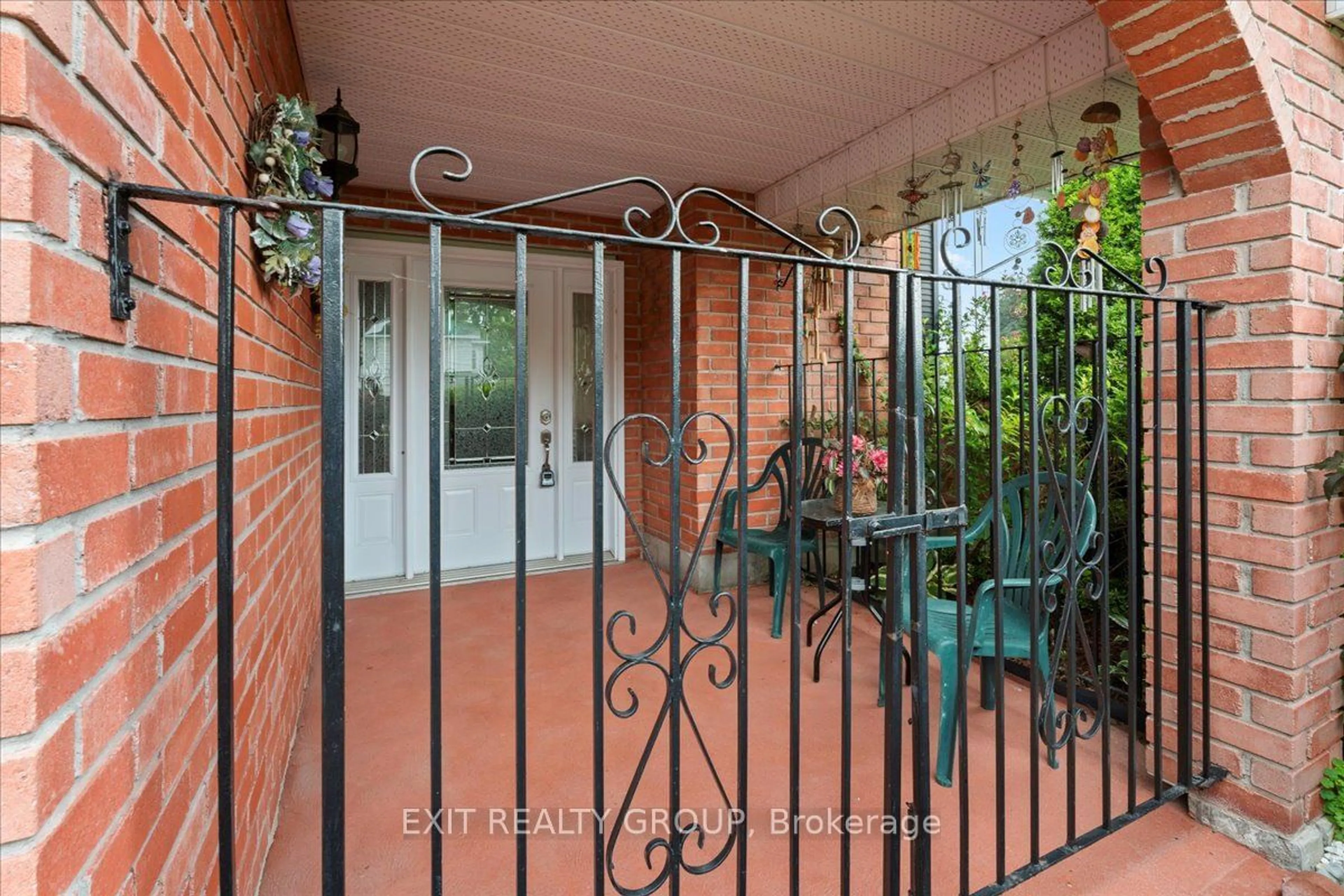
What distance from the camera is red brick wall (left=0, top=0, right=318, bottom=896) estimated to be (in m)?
0.52

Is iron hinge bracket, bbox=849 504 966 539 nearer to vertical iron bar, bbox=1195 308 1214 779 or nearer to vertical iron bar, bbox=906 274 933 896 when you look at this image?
vertical iron bar, bbox=906 274 933 896

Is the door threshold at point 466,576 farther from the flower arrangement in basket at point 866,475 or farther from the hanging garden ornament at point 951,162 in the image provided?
the hanging garden ornament at point 951,162

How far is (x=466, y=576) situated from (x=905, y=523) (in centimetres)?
339

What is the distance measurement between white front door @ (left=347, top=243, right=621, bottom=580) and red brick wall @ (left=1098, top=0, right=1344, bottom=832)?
2799 millimetres

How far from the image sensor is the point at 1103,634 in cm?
151

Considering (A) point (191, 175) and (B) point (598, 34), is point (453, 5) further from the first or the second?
(A) point (191, 175)

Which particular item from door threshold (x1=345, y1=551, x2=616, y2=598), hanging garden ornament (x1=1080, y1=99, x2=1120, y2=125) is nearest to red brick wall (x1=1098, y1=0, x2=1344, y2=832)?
hanging garden ornament (x1=1080, y1=99, x2=1120, y2=125)

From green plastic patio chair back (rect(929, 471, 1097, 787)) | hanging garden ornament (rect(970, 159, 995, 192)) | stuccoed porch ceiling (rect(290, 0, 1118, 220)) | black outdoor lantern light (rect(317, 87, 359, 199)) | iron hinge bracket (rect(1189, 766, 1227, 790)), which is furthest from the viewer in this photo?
hanging garden ornament (rect(970, 159, 995, 192))

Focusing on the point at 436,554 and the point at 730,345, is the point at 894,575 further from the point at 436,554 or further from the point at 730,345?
the point at 730,345

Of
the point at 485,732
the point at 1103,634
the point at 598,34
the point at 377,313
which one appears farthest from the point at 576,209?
the point at 1103,634

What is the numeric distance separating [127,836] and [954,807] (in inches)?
71.6

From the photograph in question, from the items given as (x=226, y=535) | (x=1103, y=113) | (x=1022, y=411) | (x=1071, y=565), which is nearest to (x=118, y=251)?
(x=226, y=535)

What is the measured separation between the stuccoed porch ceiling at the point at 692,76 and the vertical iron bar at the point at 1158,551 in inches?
47.7

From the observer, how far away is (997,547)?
1.38 metres
